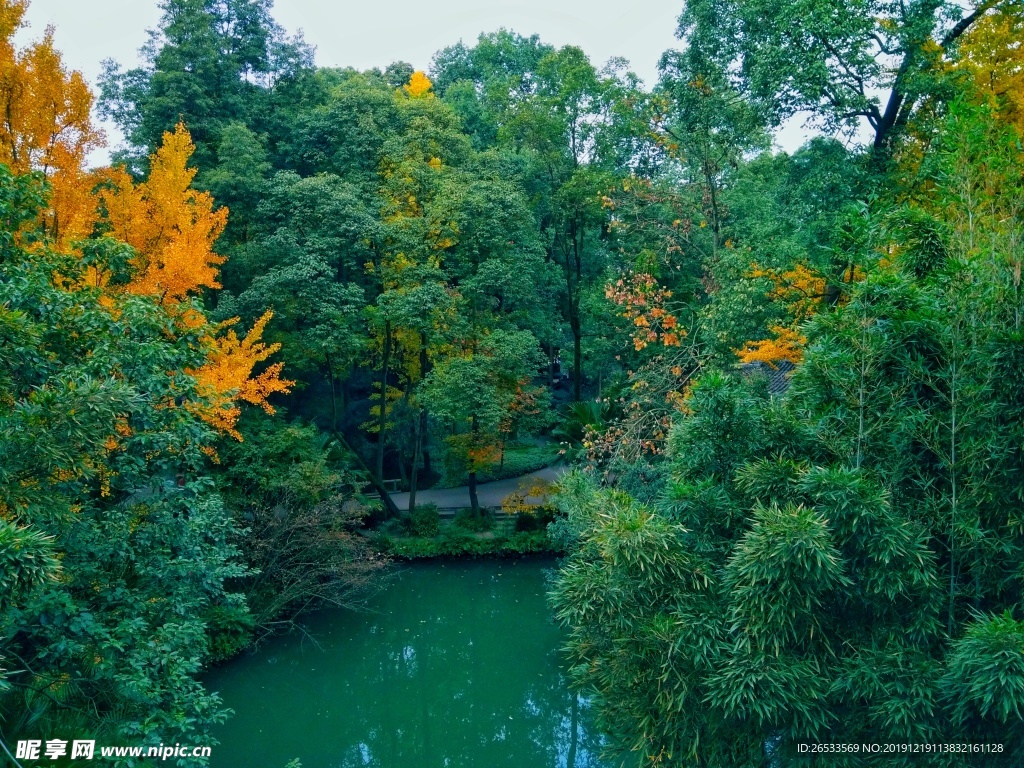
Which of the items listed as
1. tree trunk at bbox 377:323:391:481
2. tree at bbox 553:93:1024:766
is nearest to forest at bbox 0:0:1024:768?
tree at bbox 553:93:1024:766

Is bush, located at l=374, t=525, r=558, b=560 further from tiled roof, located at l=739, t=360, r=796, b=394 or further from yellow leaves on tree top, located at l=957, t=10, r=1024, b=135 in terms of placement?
yellow leaves on tree top, located at l=957, t=10, r=1024, b=135

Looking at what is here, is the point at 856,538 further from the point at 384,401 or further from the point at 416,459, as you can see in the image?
the point at 416,459

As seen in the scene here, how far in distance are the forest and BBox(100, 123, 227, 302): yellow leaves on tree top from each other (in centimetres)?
5

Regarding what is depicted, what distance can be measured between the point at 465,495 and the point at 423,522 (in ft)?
8.88

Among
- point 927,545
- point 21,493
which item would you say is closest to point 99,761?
point 21,493

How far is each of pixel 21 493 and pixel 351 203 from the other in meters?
9.89

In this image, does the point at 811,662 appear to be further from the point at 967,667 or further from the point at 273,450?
the point at 273,450

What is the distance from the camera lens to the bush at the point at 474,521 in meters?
15.5

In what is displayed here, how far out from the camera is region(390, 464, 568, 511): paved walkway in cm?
1695

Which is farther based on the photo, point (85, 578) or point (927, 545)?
point (85, 578)

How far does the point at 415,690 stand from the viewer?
10969 mm

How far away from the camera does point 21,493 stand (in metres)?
4.62

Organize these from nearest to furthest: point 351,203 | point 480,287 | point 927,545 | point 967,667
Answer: point 967,667 → point 927,545 → point 351,203 → point 480,287

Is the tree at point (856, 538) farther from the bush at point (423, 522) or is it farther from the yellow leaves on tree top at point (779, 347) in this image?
the bush at point (423, 522)
